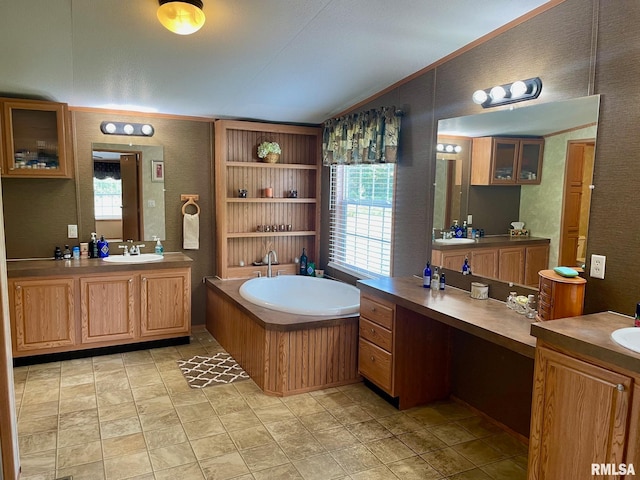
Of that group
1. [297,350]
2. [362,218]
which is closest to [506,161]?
[362,218]

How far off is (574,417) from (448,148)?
6.59ft

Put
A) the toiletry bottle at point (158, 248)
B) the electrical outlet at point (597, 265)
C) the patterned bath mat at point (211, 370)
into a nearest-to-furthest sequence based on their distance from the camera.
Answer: the electrical outlet at point (597, 265), the patterned bath mat at point (211, 370), the toiletry bottle at point (158, 248)

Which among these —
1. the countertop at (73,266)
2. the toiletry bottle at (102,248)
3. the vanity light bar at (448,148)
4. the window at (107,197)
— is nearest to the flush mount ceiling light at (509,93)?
the vanity light bar at (448,148)

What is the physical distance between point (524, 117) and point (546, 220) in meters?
0.64

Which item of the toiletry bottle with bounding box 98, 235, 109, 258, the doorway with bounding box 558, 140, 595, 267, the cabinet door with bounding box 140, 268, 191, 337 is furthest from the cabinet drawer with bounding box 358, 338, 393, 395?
the toiletry bottle with bounding box 98, 235, 109, 258

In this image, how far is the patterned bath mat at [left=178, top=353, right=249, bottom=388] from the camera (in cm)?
375

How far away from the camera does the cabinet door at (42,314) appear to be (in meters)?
3.90

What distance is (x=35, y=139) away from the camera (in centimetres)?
410

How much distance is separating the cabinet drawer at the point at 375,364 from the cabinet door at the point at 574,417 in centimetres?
128

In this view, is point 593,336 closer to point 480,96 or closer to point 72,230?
point 480,96

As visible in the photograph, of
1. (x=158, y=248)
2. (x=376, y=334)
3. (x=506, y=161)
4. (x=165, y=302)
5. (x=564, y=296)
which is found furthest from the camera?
(x=158, y=248)

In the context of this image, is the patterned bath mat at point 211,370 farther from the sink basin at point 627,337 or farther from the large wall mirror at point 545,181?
the sink basin at point 627,337

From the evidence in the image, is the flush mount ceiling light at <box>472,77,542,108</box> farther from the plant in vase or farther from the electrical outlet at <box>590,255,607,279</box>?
the plant in vase

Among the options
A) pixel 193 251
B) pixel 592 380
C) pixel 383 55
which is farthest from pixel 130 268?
pixel 592 380
